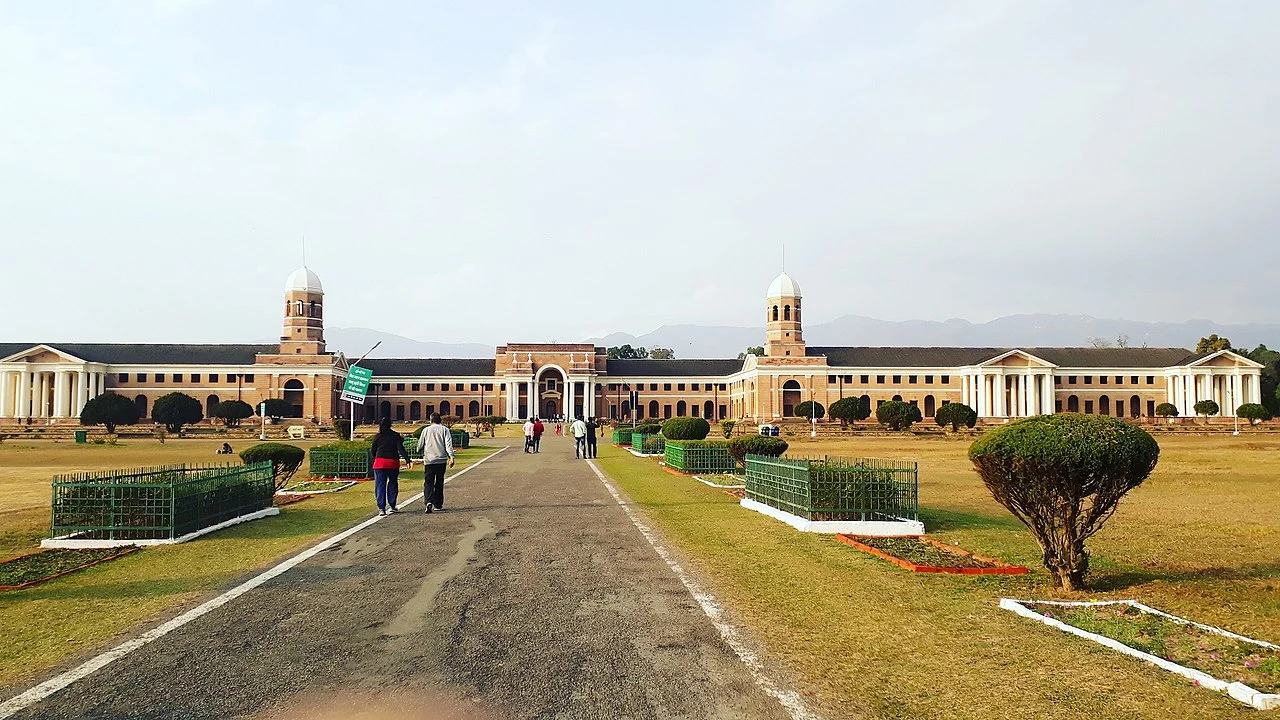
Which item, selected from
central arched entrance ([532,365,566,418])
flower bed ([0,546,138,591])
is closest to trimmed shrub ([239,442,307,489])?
flower bed ([0,546,138,591])

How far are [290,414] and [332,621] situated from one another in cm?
9181

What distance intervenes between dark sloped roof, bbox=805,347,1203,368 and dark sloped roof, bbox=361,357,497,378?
40.7 metres

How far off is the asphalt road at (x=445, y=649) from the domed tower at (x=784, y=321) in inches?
3508

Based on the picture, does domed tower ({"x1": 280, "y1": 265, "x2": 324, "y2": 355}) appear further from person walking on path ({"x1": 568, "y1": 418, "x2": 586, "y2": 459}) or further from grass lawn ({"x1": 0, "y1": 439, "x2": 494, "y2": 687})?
grass lawn ({"x1": 0, "y1": 439, "x2": 494, "y2": 687})

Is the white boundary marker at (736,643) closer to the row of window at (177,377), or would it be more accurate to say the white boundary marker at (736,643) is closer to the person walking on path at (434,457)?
the person walking on path at (434,457)

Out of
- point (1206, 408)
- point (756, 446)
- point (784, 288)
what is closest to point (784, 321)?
point (784, 288)

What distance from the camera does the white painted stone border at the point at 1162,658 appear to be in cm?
520

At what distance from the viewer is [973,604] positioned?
8.11 metres

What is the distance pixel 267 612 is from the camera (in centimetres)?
770

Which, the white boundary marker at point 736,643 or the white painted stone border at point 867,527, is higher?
the white boundary marker at point 736,643

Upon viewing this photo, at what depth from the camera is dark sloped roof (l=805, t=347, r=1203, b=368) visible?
100 meters

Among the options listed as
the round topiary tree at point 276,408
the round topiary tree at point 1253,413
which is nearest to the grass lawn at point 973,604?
the round topiary tree at point 1253,413

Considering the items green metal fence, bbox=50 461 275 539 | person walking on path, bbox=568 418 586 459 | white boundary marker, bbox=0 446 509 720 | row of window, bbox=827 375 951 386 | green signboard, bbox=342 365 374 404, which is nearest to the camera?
white boundary marker, bbox=0 446 509 720

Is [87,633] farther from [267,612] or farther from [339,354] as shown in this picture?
[339,354]
